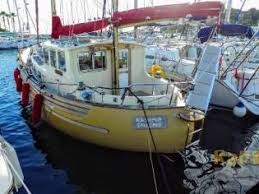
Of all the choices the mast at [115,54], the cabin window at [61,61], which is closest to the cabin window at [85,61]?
the cabin window at [61,61]

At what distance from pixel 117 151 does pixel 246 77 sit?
7.45 m

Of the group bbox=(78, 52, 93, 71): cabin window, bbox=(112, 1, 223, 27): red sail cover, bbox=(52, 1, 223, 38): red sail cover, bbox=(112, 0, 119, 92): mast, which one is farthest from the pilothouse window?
bbox=(112, 1, 223, 27): red sail cover

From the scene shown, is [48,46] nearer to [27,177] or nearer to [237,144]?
[27,177]

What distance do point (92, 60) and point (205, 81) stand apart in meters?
3.85

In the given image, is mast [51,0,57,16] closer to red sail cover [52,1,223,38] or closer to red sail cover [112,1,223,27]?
red sail cover [52,1,223,38]

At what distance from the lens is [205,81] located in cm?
895

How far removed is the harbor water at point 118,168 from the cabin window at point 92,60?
2.57 meters

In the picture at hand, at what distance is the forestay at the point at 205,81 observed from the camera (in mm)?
8583

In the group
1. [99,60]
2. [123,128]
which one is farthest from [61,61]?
[123,128]

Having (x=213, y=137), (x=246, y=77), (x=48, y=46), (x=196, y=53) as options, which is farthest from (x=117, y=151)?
(x=196, y=53)

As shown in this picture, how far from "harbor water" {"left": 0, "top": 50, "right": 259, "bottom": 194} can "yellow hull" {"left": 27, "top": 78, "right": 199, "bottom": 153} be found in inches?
17.4

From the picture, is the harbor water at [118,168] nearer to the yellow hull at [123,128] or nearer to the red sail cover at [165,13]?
the yellow hull at [123,128]

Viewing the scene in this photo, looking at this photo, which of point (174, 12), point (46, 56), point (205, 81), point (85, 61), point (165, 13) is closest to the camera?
point (174, 12)

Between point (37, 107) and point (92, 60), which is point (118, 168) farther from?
point (37, 107)
